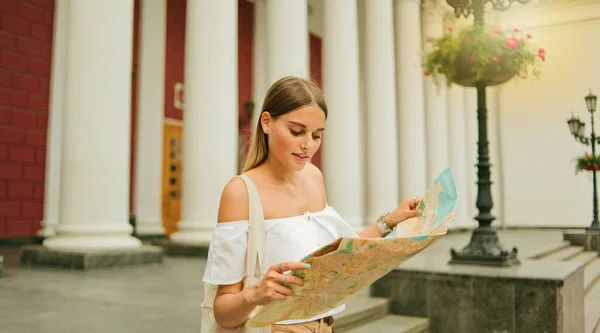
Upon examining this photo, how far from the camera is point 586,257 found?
11594mm

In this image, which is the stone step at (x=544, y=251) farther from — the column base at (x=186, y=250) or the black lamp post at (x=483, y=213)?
the column base at (x=186, y=250)

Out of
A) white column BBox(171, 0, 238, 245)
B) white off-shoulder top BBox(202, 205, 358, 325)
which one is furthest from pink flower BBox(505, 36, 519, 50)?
white off-shoulder top BBox(202, 205, 358, 325)

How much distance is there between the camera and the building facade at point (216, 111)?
6426mm

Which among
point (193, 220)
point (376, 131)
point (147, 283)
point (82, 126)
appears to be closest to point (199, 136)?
point (193, 220)

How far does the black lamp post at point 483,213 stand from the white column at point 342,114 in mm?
5291

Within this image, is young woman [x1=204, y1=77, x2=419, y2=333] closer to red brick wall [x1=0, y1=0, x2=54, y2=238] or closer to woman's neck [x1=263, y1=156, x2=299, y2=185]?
woman's neck [x1=263, y1=156, x2=299, y2=185]

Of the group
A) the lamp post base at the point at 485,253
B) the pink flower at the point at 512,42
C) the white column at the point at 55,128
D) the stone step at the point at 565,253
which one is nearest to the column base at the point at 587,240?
the stone step at the point at 565,253

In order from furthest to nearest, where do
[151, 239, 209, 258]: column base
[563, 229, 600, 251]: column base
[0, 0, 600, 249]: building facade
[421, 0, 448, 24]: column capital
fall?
[421, 0, 448, 24]: column capital < [563, 229, 600, 251]: column base < [151, 239, 209, 258]: column base < [0, 0, 600, 249]: building facade

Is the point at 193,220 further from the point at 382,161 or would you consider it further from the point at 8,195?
the point at 382,161

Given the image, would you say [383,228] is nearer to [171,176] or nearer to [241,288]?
[241,288]

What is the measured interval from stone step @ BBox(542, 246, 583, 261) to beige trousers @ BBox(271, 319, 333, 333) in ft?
31.7

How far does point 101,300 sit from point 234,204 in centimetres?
366

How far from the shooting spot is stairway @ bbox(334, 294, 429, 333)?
4379mm

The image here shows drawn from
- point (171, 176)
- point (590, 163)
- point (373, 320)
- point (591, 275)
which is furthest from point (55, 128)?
point (590, 163)
